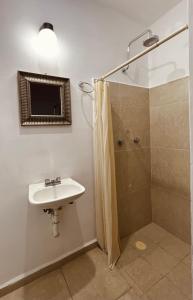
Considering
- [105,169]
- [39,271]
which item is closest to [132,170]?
[105,169]

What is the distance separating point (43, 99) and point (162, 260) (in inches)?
77.3

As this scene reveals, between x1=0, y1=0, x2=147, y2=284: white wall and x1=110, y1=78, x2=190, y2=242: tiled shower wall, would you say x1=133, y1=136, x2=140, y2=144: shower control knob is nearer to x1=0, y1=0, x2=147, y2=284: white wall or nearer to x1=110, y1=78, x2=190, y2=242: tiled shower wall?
x1=110, y1=78, x2=190, y2=242: tiled shower wall

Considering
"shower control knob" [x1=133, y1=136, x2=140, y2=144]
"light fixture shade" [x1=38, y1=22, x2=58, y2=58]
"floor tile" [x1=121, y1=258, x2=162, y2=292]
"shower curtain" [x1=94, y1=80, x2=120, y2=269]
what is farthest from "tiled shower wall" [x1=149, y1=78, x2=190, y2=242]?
"light fixture shade" [x1=38, y1=22, x2=58, y2=58]

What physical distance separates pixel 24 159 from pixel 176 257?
180 centimetres

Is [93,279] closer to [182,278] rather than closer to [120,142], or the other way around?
[182,278]

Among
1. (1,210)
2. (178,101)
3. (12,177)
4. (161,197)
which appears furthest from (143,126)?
(1,210)

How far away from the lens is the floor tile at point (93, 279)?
133 centimetres

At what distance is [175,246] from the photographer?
1.82 meters

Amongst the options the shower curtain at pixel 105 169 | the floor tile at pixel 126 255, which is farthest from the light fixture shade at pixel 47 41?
the floor tile at pixel 126 255

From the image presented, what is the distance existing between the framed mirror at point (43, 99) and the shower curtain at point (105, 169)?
30cm

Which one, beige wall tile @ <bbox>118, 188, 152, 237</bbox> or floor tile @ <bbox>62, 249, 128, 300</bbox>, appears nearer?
floor tile @ <bbox>62, 249, 128, 300</bbox>

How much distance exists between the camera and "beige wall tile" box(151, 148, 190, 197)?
71.5 inches

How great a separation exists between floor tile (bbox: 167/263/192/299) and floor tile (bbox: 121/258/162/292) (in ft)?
0.40

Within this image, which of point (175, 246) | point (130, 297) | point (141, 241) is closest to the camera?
point (130, 297)
